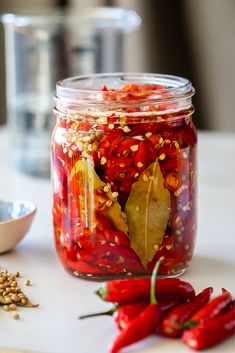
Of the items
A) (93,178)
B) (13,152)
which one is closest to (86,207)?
(93,178)

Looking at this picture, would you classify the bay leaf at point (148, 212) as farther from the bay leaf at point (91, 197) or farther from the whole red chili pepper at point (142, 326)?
the whole red chili pepper at point (142, 326)

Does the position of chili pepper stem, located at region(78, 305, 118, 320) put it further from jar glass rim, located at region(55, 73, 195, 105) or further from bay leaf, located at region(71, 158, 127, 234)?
jar glass rim, located at region(55, 73, 195, 105)

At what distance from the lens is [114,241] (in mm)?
1043

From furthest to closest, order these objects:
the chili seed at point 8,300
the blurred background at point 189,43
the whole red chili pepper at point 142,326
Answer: the blurred background at point 189,43 < the chili seed at point 8,300 < the whole red chili pepper at point 142,326

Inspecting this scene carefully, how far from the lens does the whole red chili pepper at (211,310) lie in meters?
0.88

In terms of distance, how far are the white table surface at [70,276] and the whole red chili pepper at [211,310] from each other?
34mm

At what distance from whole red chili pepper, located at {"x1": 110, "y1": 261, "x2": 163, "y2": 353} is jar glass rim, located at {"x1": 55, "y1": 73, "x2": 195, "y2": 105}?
11.2 inches

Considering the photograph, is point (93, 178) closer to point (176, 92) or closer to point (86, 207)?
point (86, 207)

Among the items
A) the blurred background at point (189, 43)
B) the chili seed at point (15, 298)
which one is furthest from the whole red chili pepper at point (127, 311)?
the blurred background at point (189, 43)

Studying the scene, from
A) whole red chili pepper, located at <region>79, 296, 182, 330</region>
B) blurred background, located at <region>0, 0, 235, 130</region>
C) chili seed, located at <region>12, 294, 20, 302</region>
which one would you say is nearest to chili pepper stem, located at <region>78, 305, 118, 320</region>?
whole red chili pepper, located at <region>79, 296, 182, 330</region>

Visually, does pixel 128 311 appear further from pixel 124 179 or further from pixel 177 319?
pixel 124 179

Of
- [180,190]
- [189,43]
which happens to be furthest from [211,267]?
[189,43]

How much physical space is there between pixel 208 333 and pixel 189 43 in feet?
5.86

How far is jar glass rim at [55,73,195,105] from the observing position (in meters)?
1.05
